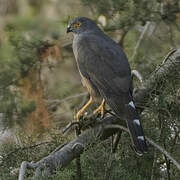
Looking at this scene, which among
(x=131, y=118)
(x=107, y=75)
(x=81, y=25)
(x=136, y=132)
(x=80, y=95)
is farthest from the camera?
(x=80, y=95)

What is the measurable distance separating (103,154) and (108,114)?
105 centimetres

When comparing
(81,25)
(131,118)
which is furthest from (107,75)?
(81,25)

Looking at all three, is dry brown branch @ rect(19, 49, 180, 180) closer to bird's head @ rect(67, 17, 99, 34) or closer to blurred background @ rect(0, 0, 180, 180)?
blurred background @ rect(0, 0, 180, 180)

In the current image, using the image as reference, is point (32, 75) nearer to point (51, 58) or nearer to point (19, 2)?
point (51, 58)

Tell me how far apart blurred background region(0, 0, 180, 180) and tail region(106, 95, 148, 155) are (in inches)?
6.0

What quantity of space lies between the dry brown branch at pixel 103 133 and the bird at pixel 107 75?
10 cm

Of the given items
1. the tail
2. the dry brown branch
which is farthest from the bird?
the dry brown branch

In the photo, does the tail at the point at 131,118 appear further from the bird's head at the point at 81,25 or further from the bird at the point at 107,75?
the bird's head at the point at 81,25

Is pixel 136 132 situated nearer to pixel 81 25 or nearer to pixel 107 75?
pixel 107 75

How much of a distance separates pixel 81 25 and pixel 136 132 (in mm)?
2052

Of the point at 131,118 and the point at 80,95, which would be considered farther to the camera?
the point at 80,95

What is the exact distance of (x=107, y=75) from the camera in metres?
3.99

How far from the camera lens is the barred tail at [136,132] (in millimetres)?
3137

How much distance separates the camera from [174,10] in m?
4.77
